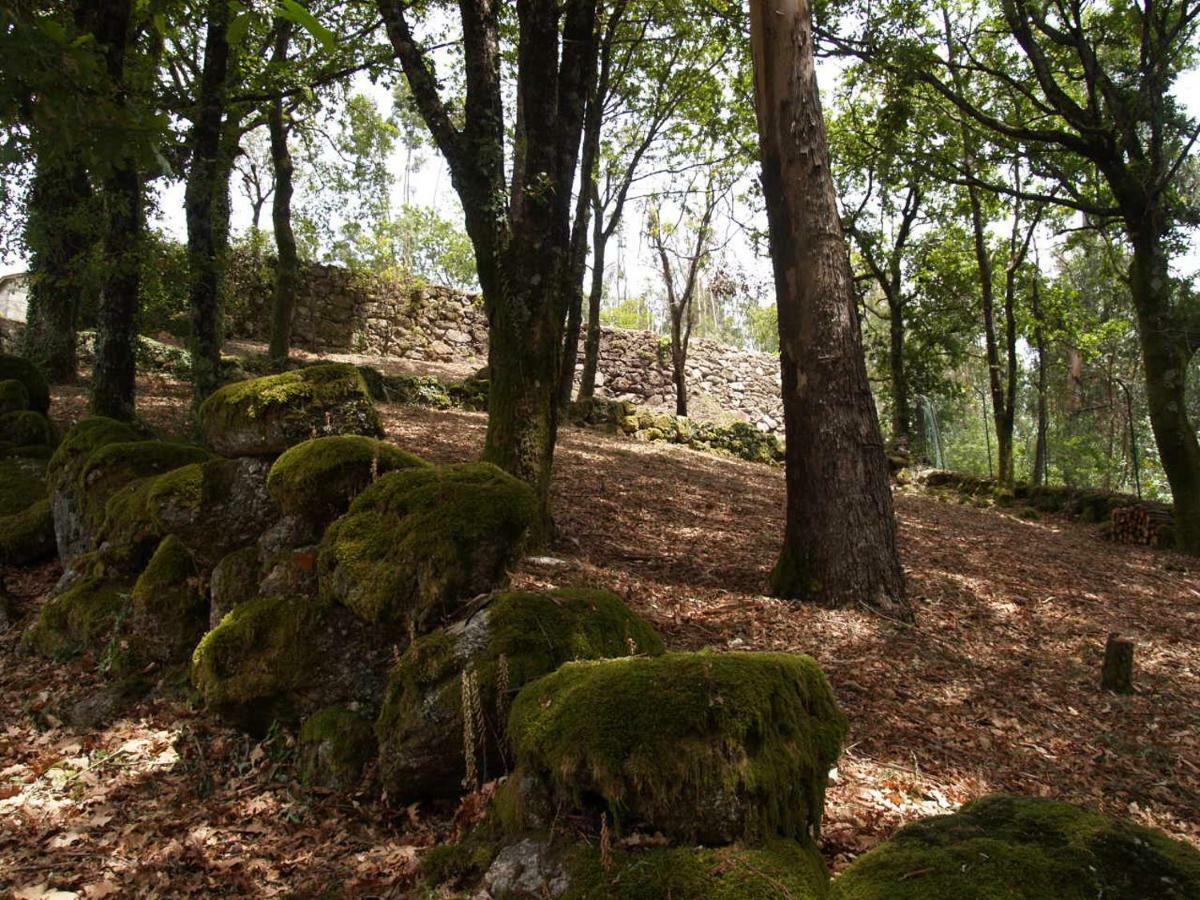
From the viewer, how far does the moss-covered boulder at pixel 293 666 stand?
12.0 feet

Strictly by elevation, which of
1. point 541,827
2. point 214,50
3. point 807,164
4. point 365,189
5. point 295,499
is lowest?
point 541,827

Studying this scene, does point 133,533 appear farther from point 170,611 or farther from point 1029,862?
point 1029,862

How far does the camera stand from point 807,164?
18.1ft

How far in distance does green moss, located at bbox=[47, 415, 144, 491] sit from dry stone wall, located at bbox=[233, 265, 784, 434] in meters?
10.9

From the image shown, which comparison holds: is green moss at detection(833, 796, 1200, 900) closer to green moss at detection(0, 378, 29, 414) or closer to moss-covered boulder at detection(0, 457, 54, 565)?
moss-covered boulder at detection(0, 457, 54, 565)

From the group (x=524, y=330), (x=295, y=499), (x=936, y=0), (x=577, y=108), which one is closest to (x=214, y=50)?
(x=577, y=108)

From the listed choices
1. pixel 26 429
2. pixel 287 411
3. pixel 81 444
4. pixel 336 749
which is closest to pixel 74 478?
pixel 81 444

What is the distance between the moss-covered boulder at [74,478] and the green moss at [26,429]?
1.41 metres

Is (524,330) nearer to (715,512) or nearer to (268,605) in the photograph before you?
(268,605)

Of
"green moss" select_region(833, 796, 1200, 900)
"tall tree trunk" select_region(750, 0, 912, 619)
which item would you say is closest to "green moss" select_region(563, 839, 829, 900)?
"green moss" select_region(833, 796, 1200, 900)

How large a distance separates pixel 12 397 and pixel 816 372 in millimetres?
7782

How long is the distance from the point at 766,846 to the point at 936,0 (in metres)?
14.3

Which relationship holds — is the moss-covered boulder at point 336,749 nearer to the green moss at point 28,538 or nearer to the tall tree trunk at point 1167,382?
the green moss at point 28,538

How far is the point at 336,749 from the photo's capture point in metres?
3.36
